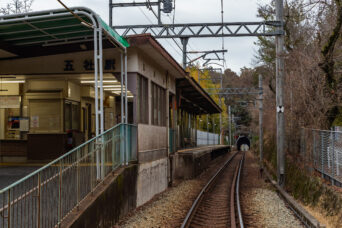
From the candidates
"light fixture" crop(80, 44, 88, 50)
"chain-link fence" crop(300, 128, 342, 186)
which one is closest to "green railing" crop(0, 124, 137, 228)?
"light fixture" crop(80, 44, 88, 50)

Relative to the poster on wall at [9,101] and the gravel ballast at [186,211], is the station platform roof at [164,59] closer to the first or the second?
the gravel ballast at [186,211]

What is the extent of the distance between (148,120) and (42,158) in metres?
3.64

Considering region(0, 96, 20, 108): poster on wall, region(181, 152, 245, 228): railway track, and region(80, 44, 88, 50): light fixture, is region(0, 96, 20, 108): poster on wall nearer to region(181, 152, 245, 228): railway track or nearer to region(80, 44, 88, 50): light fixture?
region(80, 44, 88, 50): light fixture

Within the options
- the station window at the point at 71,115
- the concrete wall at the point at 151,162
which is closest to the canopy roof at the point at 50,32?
the concrete wall at the point at 151,162

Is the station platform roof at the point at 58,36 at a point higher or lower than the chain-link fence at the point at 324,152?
higher

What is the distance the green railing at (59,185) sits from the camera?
6551 millimetres

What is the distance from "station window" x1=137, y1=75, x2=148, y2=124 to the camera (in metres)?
13.5

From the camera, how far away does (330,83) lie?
1692cm

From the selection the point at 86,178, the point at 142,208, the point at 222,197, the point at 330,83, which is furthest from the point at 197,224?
the point at 330,83

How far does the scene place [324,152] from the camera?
15.2 m

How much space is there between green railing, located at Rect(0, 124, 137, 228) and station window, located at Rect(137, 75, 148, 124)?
255 cm

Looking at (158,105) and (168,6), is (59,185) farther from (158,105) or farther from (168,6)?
(168,6)

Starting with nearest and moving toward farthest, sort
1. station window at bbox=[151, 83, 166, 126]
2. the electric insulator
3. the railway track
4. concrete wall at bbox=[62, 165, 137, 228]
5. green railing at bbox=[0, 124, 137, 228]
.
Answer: green railing at bbox=[0, 124, 137, 228] < concrete wall at bbox=[62, 165, 137, 228] < the railway track < station window at bbox=[151, 83, 166, 126] < the electric insulator

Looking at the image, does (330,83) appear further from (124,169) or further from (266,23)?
(124,169)
